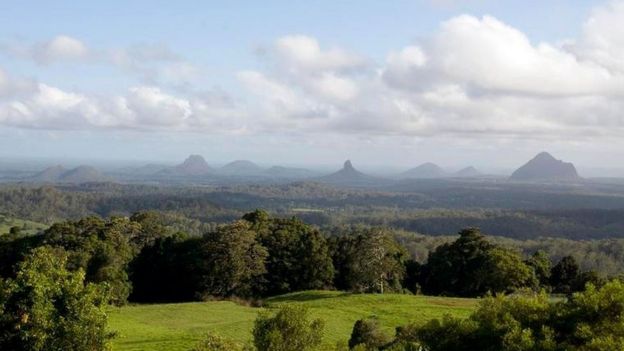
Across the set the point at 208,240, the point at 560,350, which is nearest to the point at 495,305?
the point at 560,350

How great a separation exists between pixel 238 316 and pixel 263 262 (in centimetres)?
1764

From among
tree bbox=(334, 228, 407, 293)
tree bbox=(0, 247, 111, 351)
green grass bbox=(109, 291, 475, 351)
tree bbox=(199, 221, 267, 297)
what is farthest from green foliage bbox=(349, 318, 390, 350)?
tree bbox=(199, 221, 267, 297)

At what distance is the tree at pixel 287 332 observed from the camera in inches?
797

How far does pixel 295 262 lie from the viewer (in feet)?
230

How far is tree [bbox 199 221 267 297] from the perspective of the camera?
63.1m

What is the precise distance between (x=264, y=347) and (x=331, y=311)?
28.7 m

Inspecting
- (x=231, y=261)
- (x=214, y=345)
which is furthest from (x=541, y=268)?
(x=214, y=345)

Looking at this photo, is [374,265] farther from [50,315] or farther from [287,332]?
[50,315]

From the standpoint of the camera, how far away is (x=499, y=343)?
18.6 m

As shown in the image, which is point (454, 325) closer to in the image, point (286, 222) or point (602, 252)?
point (286, 222)

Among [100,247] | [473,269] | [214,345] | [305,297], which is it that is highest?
[214,345]

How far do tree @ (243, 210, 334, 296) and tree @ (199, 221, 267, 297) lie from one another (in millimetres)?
3012

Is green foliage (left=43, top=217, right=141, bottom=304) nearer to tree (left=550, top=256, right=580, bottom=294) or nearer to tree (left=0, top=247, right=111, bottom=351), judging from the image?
tree (left=0, top=247, right=111, bottom=351)

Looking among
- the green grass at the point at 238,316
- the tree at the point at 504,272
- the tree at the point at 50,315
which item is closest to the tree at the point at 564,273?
the tree at the point at 504,272
